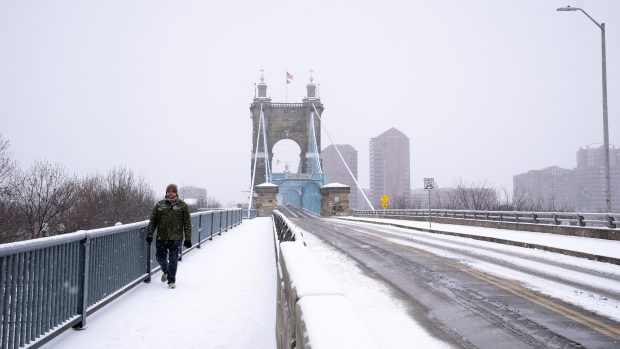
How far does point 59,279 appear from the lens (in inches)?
197

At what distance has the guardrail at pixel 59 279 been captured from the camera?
4066 mm

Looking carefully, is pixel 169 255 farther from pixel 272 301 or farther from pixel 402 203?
pixel 402 203

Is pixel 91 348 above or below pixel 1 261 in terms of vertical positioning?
below

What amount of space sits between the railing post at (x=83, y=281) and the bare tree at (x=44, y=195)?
46.5 metres

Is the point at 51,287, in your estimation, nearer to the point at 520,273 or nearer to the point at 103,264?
the point at 103,264

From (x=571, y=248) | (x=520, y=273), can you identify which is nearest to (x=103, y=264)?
A: (x=520, y=273)

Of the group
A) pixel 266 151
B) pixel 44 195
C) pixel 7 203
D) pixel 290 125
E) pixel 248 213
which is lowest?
pixel 248 213

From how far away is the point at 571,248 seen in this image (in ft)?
41.0

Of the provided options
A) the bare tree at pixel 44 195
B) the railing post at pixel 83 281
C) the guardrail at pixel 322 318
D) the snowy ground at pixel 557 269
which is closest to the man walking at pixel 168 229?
the railing post at pixel 83 281

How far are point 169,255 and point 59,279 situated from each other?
9.22ft

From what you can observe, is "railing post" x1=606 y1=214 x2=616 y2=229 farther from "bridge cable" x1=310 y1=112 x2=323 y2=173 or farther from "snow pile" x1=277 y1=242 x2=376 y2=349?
"bridge cable" x1=310 y1=112 x2=323 y2=173

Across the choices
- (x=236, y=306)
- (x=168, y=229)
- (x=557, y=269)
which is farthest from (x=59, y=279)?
(x=557, y=269)

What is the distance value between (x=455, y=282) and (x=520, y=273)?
184 cm

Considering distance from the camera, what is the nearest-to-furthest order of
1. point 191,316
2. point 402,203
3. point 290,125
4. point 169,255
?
1. point 191,316
2. point 169,255
3. point 290,125
4. point 402,203
